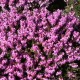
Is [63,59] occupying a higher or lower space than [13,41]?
lower

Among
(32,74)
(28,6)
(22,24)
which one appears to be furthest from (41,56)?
(28,6)

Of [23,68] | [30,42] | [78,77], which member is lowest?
[78,77]

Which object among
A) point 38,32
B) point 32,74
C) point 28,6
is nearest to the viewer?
point 32,74

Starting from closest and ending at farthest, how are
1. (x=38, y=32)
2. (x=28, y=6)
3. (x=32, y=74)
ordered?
(x=32, y=74) < (x=38, y=32) < (x=28, y=6)

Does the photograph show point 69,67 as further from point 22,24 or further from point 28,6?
point 28,6

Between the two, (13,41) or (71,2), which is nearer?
(13,41)

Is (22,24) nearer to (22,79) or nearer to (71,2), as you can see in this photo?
(22,79)

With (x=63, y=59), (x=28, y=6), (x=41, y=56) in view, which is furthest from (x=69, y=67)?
(x=28, y=6)
